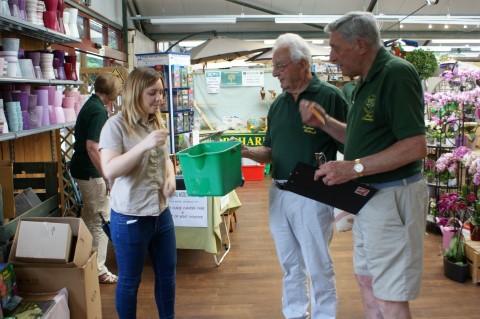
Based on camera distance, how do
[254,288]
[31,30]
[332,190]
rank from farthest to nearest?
[254,288] < [31,30] < [332,190]

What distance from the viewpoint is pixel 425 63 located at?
5453 millimetres

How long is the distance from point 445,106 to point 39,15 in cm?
377

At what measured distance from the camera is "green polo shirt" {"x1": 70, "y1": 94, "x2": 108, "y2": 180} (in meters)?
3.33

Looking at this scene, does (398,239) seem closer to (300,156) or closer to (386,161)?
(386,161)

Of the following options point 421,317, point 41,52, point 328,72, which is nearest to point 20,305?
point 41,52

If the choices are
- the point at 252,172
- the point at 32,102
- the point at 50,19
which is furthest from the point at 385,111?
A: the point at 252,172

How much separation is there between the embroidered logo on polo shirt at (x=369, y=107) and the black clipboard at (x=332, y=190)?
263 millimetres

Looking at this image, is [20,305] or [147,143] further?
[20,305]

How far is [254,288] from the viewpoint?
3.58m

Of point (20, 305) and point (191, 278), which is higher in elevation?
point (20, 305)

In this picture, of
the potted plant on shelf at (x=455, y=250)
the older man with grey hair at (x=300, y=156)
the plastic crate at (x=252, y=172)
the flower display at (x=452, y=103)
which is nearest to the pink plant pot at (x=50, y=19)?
the older man with grey hair at (x=300, y=156)

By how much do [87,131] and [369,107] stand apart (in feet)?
7.71

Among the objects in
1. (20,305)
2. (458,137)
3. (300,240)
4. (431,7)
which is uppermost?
(431,7)

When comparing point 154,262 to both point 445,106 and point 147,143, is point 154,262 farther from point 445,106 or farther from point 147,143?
point 445,106
